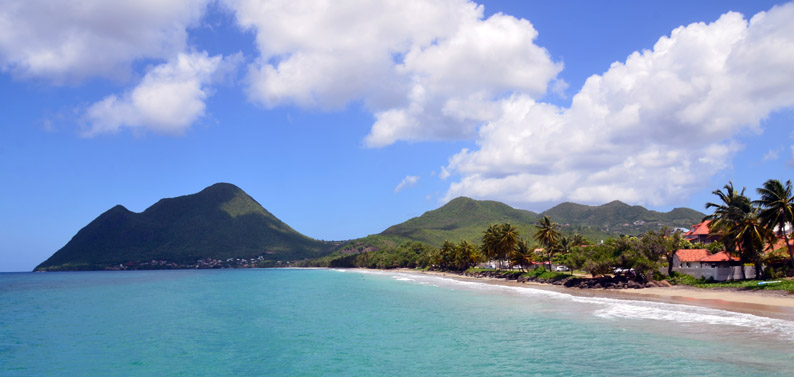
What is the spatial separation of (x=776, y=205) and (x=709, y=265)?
48.0 ft

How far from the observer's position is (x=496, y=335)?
2581 cm

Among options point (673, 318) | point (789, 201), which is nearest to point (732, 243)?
point (789, 201)

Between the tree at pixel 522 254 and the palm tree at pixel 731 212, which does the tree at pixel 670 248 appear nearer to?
the palm tree at pixel 731 212

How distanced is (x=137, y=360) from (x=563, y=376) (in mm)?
19684

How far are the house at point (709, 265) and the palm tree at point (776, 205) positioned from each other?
649cm

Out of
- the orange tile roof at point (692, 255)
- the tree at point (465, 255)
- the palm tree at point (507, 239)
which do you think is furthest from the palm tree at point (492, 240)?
the orange tile roof at point (692, 255)

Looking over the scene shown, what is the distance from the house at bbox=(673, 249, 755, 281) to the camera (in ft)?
162

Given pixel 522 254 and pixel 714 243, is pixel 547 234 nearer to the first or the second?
pixel 522 254

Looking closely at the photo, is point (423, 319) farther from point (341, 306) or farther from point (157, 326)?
point (157, 326)

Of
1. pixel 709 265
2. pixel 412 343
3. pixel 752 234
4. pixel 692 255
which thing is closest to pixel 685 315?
pixel 412 343

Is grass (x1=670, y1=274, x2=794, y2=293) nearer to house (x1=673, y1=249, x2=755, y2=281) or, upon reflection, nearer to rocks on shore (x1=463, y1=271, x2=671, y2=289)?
house (x1=673, y1=249, x2=755, y2=281)

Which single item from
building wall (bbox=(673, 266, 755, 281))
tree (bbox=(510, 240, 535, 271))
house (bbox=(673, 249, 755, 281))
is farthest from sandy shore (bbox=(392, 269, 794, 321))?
tree (bbox=(510, 240, 535, 271))

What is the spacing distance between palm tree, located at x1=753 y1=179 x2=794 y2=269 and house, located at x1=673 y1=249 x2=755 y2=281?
649cm

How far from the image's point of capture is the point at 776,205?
4309 centimetres
